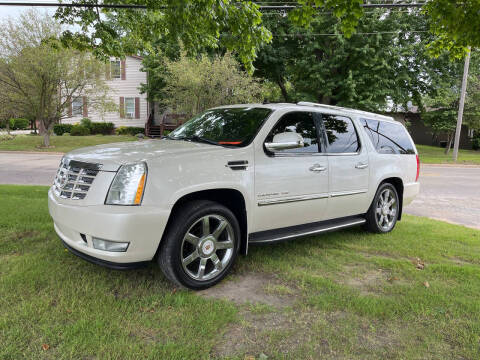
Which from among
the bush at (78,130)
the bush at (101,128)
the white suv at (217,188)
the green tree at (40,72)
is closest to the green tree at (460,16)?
the white suv at (217,188)

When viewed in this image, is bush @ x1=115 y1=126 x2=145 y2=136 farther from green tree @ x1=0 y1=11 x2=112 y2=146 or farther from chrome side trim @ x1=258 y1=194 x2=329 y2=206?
chrome side trim @ x1=258 y1=194 x2=329 y2=206

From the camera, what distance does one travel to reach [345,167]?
14.6 feet

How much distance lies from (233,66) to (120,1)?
13027 millimetres

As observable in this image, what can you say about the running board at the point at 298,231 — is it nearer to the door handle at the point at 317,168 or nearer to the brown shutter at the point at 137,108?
the door handle at the point at 317,168

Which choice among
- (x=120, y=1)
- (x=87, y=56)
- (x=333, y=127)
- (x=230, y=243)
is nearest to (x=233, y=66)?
(x=87, y=56)

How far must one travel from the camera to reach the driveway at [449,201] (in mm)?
6961

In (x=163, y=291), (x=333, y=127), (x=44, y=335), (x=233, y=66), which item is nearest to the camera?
(x=44, y=335)

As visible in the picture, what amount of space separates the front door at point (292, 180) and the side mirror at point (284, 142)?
11 centimetres

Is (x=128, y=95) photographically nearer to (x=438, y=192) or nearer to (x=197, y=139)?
(x=438, y=192)

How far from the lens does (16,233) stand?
4.53 metres

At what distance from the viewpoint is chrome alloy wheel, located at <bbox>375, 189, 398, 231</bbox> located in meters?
5.23

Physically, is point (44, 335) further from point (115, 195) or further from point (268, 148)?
point (268, 148)

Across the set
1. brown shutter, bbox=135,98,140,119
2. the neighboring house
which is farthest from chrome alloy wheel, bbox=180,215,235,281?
brown shutter, bbox=135,98,140,119

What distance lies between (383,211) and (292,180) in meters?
Result: 2.24
